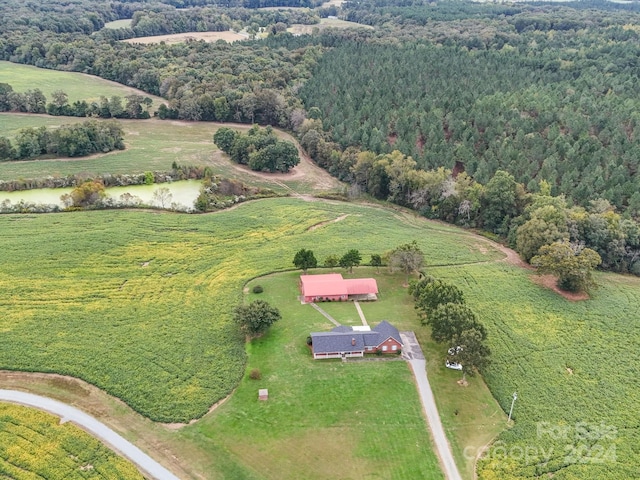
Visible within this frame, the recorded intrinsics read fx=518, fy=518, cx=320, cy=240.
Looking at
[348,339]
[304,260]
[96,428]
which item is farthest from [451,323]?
[96,428]

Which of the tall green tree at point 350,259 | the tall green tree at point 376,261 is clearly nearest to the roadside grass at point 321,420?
the tall green tree at point 350,259

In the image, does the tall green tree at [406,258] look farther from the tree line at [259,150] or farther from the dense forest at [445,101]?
the tree line at [259,150]

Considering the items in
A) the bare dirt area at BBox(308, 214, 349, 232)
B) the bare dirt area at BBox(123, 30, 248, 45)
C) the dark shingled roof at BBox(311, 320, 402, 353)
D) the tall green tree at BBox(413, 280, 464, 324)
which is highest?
the bare dirt area at BBox(123, 30, 248, 45)

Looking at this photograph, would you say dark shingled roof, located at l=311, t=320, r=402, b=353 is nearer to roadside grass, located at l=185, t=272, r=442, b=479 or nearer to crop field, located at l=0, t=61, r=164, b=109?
roadside grass, located at l=185, t=272, r=442, b=479

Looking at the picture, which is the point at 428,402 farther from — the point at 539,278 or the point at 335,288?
the point at 539,278

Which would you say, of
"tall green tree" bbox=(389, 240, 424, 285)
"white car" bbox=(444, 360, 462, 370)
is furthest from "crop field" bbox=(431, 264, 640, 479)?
"tall green tree" bbox=(389, 240, 424, 285)

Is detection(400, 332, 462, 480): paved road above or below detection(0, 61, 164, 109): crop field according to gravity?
below
